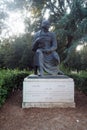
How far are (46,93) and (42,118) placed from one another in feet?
3.30

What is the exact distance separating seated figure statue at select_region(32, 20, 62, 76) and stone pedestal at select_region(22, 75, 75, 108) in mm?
546

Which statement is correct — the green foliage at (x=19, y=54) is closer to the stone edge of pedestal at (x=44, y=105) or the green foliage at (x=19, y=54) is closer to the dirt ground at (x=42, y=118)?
the dirt ground at (x=42, y=118)

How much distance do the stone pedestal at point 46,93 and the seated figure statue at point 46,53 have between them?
546mm

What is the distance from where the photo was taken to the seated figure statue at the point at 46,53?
6.98 meters

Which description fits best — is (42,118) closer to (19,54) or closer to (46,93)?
(46,93)

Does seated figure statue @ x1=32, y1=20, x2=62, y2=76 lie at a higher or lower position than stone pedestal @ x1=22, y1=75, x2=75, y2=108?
higher

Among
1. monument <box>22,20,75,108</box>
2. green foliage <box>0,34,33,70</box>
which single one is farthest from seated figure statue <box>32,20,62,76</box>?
green foliage <box>0,34,33,70</box>

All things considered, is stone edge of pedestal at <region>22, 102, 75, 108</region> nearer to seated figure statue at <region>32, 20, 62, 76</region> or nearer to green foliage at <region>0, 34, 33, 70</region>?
seated figure statue at <region>32, 20, 62, 76</region>

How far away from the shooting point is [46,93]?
21.2ft

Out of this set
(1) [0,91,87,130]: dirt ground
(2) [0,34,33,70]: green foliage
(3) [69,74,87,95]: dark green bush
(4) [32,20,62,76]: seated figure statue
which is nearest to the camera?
(1) [0,91,87,130]: dirt ground

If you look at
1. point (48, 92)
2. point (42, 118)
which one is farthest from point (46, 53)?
point (42, 118)

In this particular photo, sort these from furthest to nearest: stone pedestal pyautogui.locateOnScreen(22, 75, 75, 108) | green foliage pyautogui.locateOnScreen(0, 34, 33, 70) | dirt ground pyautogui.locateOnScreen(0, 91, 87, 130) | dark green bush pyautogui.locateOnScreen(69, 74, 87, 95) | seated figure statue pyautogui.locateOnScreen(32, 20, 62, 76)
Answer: green foliage pyautogui.locateOnScreen(0, 34, 33, 70)
dark green bush pyautogui.locateOnScreen(69, 74, 87, 95)
seated figure statue pyautogui.locateOnScreen(32, 20, 62, 76)
stone pedestal pyautogui.locateOnScreen(22, 75, 75, 108)
dirt ground pyautogui.locateOnScreen(0, 91, 87, 130)

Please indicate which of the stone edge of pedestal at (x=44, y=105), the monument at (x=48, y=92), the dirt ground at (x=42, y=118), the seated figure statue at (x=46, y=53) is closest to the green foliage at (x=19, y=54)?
the seated figure statue at (x=46, y=53)

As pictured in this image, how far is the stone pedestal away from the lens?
253 inches
